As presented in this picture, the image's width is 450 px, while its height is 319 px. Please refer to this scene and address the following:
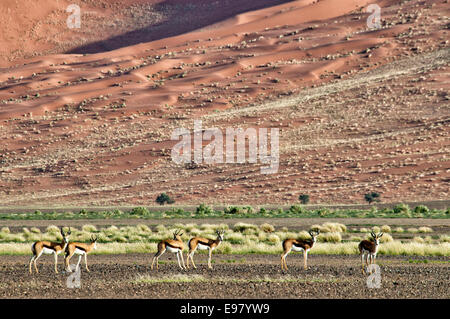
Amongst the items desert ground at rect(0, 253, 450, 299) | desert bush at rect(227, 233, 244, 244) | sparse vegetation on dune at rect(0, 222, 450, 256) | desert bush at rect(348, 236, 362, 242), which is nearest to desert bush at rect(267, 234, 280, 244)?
sparse vegetation on dune at rect(0, 222, 450, 256)

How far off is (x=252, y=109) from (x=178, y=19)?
166ft

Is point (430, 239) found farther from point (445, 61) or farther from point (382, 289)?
point (445, 61)

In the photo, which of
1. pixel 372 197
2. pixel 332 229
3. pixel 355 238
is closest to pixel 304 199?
pixel 372 197

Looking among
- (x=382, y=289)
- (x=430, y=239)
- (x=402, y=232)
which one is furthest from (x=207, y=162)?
(x=382, y=289)

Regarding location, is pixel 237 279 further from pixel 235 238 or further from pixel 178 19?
pixel 178 19

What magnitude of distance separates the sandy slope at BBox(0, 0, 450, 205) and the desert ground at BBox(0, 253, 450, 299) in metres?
39.0

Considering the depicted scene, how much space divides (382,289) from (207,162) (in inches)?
2115

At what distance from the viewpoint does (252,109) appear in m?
79.9

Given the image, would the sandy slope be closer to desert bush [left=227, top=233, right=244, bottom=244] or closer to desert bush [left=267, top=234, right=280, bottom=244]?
desert bush [left=227, top=233, right=244, bottom=244]

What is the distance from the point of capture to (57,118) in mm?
80688

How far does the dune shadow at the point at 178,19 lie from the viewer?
12175 cm

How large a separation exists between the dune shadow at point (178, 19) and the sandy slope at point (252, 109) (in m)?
10.2

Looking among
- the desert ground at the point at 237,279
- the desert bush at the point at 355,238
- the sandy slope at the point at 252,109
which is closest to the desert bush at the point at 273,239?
the desert bush at the point at 355,238

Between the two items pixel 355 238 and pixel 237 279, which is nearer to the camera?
pixel 237 279
